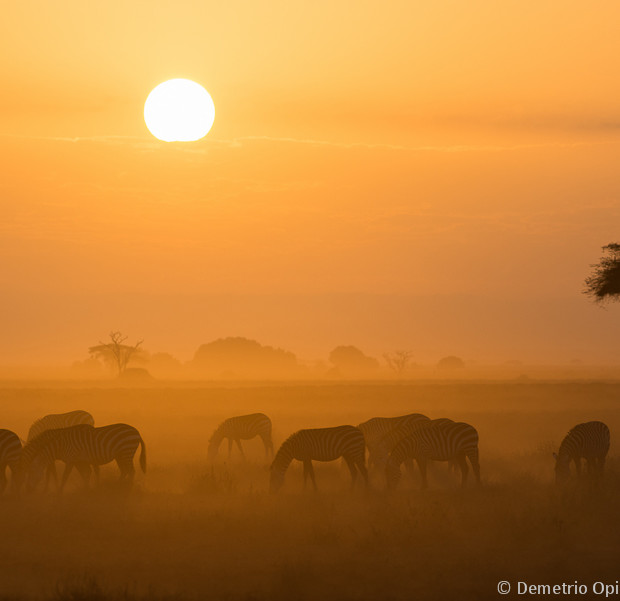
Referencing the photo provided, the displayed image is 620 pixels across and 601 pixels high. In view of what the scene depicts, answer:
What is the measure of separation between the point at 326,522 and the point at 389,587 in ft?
11.7

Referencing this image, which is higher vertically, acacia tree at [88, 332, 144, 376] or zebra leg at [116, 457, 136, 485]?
acacia tree at [88, 332, 144, 376]

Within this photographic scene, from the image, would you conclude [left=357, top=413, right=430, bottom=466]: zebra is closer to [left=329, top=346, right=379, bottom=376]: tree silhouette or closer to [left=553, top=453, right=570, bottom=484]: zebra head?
[left=553, top=453, right=570, bottom=484]: zebra head

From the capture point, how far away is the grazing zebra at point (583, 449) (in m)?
20.1

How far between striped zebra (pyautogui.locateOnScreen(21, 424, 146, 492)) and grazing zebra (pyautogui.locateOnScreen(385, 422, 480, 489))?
6288mm

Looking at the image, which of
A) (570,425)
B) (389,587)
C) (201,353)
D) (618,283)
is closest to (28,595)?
(389,587)

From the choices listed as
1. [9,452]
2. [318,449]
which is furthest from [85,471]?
[318,449]

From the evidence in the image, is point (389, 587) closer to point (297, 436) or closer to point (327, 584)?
point (327, 584)

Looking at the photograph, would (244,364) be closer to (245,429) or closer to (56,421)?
(245,429)

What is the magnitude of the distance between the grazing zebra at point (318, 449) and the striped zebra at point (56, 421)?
8747 millimetres

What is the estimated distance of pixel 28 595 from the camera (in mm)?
12492

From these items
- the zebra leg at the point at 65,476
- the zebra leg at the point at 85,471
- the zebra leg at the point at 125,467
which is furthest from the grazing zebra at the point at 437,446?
the zebra leg at the point at 65,476

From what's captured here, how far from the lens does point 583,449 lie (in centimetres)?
2027

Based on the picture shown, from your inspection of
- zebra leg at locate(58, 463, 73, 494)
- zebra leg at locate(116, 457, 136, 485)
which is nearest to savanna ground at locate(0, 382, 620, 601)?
zebra leg at locate(58, 463, 73, 494)

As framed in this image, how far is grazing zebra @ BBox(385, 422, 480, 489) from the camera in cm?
2009
